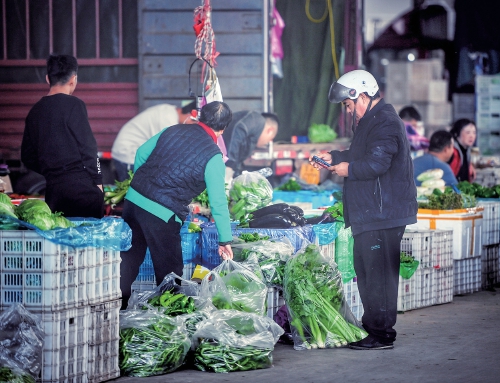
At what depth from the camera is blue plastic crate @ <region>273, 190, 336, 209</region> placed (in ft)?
34.9

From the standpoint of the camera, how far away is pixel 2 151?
1295 cm

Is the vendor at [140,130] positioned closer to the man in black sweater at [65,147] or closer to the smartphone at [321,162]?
the man in black sweater at [65,147]

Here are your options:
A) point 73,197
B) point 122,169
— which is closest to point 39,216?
point 73,197

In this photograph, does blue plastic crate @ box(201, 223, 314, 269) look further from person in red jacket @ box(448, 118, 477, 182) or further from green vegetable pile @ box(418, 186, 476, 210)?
person in red jacket @ box(448, 118, 477, 182)

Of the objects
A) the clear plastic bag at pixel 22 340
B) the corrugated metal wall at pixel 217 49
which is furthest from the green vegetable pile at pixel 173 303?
the corrugated metal wall at pixel 217 49

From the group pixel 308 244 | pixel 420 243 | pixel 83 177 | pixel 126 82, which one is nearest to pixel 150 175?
pixel 83 177

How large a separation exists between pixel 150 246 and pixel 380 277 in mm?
1765

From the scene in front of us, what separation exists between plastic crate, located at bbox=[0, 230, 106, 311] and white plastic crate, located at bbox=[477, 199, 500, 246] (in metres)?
6.20

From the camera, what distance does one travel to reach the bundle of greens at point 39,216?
18.4 feet

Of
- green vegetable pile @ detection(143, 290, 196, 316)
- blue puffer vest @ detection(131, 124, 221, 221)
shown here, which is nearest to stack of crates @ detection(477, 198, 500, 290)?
blue puffer vest @ detection(131, 124, 221, 221)

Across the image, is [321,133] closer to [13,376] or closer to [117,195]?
[117,195]

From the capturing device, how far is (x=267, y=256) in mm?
7215

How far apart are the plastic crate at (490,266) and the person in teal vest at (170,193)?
4.84 m

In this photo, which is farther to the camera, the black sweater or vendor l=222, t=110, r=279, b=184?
vendor l=222, t=110, r=279, b=184
